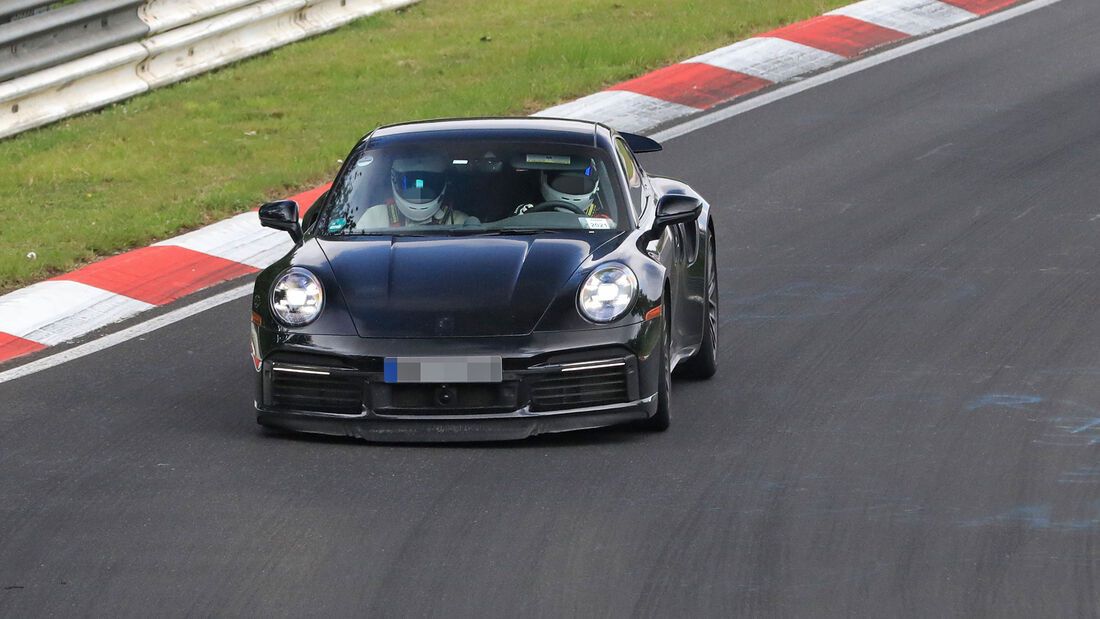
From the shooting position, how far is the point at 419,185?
8.78m

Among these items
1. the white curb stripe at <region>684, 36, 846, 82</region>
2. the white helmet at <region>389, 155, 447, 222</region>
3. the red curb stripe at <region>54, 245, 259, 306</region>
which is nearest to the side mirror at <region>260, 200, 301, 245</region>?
the white helmet at <region>389, 155, 447, 222</region>

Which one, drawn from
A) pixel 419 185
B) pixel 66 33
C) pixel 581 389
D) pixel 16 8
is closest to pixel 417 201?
pixel 419 185

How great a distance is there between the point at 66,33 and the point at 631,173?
6.94 metres

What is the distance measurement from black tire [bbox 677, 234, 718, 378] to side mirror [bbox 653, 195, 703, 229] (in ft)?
2.08

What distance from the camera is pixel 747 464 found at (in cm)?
759

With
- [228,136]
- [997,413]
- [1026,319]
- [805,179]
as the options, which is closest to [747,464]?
[997,413]

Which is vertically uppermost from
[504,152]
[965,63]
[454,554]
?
[504,152]

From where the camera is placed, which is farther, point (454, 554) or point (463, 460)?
point (463, 460)

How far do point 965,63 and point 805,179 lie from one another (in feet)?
12.2

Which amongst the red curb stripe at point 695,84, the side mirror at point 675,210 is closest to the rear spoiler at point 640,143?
the side mirror at point 675,210

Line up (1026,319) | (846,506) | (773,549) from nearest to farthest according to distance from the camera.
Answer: (773,549)
(846,506)
(1026,319)

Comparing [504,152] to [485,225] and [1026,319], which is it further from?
[1026,319]

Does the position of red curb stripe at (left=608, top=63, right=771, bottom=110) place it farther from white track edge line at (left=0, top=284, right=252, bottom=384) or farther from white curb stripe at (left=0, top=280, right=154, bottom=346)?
white curb stripe at (left=0, top=280, right=154, bottom=346)

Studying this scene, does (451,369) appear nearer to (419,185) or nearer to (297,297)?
(297,297)
